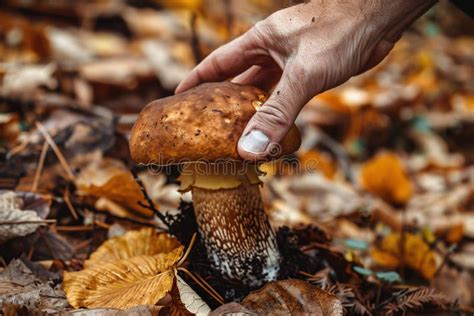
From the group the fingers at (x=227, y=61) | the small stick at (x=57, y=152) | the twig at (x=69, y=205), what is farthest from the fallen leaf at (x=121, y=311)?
the small stick at (x=57, y=152)

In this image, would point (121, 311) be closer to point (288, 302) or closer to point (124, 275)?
point (124, 275)

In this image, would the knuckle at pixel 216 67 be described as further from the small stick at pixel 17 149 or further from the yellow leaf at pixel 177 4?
the yellow leaf at pixel 177 4

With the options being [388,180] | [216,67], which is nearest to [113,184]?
[216,67]

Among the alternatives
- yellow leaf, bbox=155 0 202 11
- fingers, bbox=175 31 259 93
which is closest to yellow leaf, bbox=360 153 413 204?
fingers, bbox=175 31 259 93

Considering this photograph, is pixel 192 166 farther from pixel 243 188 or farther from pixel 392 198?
pixel 392 198

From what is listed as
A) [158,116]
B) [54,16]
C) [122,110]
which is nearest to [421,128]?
[122,110]

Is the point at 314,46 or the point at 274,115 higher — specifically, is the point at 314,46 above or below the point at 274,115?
above

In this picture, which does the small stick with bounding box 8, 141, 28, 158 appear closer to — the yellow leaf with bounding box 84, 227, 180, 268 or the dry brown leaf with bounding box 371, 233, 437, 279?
the yellow leaf with bounding box 84, 227, 180, 268
